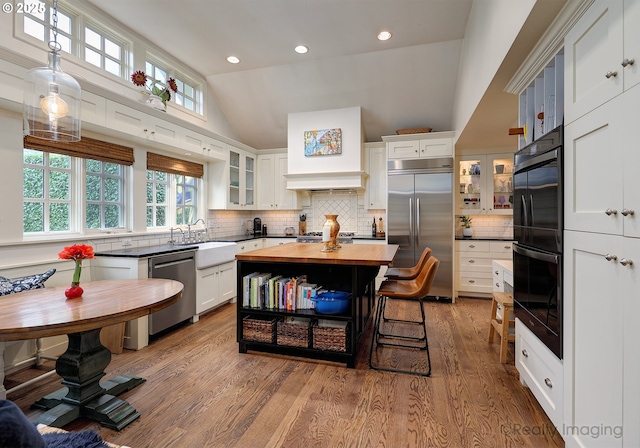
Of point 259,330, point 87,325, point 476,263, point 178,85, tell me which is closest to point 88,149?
point 178,85

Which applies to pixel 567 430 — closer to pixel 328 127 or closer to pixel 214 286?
pixel 214 286

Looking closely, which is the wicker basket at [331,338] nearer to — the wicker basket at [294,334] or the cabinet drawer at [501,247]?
the wicker basket at [294,334]

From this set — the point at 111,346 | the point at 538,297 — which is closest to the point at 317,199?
the point at 111,346

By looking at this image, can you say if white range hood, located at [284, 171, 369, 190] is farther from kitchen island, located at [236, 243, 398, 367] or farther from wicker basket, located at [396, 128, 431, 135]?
kitchen island, located at [236, 243, 398, 367]

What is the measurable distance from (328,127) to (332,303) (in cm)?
329

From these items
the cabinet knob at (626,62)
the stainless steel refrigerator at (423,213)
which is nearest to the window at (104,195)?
the stainless steel refrigerator at (423,213)

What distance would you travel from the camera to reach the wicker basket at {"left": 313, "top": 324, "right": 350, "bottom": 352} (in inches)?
102

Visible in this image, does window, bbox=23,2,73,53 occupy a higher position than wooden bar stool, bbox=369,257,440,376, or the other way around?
window, bbox=23,2,73,53

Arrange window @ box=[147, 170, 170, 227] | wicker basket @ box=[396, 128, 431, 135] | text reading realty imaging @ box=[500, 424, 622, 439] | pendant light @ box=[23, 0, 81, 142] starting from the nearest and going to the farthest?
text reading realty imaging @ box=[500, 424, 622, 439] < pendant light @ box=[23, 0, 81, 142] < window @ box=[147, 170, 170, 227] < wicker basket @ box=[396, 128, 431, 135]

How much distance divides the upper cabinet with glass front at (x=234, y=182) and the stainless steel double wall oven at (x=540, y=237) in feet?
12.7

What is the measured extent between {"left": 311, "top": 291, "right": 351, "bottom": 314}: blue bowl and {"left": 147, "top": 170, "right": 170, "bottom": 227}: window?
8.53 feet

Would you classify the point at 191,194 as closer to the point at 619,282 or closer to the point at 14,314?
the point at 14,314

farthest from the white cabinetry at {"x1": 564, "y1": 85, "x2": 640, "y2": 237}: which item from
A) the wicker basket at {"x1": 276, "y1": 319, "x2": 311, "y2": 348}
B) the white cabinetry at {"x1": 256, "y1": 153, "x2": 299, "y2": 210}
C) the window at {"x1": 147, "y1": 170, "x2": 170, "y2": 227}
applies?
the white cabinetry at {"x1": 256, "y1": 153, "x2": 299, "y2": 210}

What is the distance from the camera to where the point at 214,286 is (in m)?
4.02
